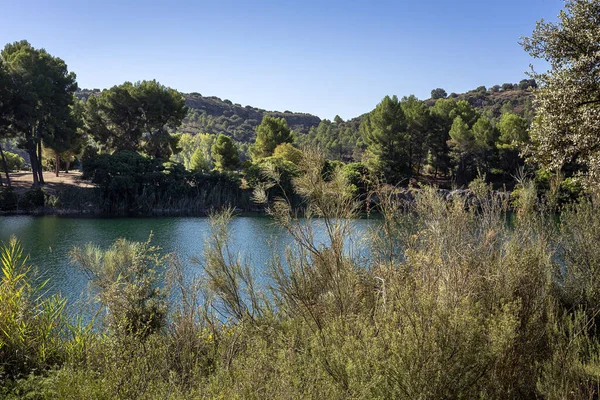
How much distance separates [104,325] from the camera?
5.53 metres

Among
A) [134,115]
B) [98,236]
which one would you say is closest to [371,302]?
[98,236]

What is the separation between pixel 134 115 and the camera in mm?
39062

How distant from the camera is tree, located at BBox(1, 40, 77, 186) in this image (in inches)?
1210

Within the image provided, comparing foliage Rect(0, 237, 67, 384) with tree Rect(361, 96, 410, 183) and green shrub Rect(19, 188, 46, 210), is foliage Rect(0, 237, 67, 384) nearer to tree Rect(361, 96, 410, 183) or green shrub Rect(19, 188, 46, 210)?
green shrub Rect(19, 188, 46, 210)

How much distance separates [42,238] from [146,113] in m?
21.3

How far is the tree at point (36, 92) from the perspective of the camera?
30.7m

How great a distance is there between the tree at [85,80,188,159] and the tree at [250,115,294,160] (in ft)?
26.0

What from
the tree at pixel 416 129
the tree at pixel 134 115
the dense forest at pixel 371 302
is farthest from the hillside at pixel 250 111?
the dense forest at pixel 371 302

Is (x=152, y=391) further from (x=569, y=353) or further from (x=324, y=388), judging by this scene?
(x=569, y=353)

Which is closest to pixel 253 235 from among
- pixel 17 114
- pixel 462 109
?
pixel 17 114

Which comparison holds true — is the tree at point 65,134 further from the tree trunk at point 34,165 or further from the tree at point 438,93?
the tree at point 438,93

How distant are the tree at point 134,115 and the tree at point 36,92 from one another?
337cm

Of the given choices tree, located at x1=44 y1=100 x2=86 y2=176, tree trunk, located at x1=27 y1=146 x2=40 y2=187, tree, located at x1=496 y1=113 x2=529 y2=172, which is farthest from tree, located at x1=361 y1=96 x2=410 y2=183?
tree trunk, located at x1=27 y1=146 x2=40 y2=187

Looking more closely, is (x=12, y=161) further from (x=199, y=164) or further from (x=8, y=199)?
(x=199, y=164)
